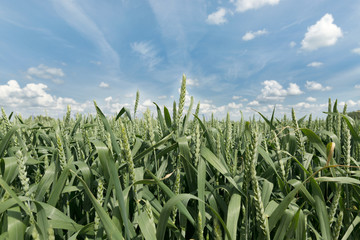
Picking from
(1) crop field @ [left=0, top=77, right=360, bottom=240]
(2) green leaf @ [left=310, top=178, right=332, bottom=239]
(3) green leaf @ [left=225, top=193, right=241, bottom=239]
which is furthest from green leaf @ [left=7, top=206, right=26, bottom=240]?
(2) green leaf @ [left=310, top=178, right=332, bottom=239]

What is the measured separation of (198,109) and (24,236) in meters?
1.16

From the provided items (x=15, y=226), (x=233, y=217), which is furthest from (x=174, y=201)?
(x=15, y=226)

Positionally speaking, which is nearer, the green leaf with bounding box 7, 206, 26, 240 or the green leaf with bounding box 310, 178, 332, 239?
the green leaf with bounding box 7, 206, 26, 240

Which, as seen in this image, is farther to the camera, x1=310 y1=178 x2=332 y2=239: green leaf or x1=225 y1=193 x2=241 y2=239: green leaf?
x1=310 y1=178 x2=332 y2=239: green leaf

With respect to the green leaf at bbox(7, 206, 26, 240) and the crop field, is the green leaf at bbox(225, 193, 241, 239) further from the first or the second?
the green leaf at bbox(7, 206, 26, 240)

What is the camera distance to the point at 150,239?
843 mm

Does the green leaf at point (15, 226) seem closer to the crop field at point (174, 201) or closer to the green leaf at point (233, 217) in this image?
the crop field at point (174, 201)

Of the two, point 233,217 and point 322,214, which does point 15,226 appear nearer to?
point 233,217

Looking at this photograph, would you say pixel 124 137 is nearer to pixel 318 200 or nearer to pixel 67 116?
pixel 318 200

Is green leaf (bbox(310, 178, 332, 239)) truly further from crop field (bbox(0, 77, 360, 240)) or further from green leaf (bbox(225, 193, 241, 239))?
green leaf (bbox(225, 193, 241, 239))

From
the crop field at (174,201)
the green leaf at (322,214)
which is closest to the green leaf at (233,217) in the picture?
the crop field at (174,201)

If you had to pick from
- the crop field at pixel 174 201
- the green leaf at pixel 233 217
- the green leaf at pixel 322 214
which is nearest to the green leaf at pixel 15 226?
the crop field at pixel 174 201

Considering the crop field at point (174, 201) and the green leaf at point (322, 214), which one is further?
the green leaf at point (322, 214)

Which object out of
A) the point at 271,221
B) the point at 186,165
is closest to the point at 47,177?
the point at 186,165
